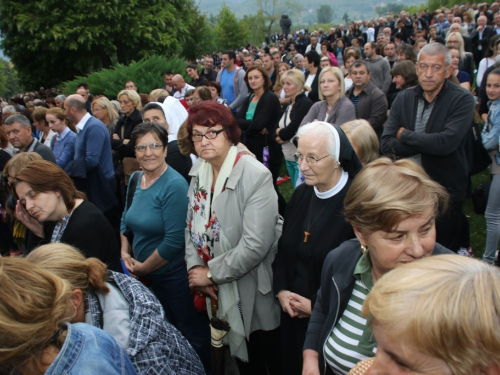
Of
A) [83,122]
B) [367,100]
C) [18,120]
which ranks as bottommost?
[367,100]

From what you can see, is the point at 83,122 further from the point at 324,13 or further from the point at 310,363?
the point at 324,13

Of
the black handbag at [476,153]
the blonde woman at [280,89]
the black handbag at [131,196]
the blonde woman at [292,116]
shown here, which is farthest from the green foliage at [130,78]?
the black handbag at [476,153]

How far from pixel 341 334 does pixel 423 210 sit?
26.9 inches

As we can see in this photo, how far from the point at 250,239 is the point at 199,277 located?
1.76 feet

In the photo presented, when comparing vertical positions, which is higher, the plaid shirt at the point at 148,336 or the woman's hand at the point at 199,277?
the plaid shirt at the point at 148,336

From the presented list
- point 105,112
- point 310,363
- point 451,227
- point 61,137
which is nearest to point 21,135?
point 61,137

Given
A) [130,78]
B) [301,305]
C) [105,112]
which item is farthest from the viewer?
[130,78]

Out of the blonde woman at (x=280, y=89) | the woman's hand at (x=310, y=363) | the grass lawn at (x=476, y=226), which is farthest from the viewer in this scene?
the blonde woman at (x=280, y=89)

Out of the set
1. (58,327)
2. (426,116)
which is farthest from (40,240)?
(426,116)

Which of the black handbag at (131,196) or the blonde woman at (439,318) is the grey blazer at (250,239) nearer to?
the black handbag at (131,196)

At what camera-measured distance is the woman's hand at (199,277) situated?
120 inches

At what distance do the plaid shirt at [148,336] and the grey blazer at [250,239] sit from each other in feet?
2.37

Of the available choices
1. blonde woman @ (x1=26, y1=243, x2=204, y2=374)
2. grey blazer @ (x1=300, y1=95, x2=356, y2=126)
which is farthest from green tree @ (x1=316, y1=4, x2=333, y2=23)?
blonde woman @ (x1=26, y1=243, x2=204, y2=374)

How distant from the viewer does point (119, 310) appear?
203 cm
